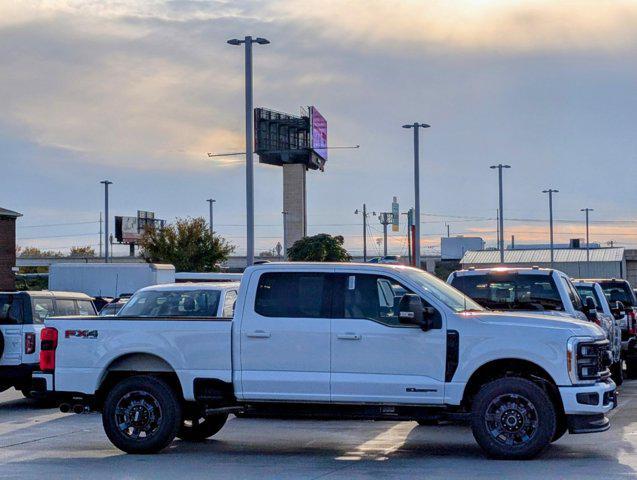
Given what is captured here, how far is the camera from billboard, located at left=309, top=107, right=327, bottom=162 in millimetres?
97812

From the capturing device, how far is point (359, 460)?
37.9 ft

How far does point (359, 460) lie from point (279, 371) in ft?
4.31

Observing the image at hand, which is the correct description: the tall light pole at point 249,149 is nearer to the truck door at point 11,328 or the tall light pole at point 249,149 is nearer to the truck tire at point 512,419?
the truck door at point 11,328

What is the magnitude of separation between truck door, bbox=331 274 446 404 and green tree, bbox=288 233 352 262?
5093cm

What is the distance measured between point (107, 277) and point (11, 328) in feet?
74.0

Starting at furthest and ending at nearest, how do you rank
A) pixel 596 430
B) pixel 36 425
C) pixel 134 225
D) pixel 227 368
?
pixel 134 225 < pixel 36 425 < pixel 227 368 < pixel 596 430

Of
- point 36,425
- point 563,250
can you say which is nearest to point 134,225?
point 563,250

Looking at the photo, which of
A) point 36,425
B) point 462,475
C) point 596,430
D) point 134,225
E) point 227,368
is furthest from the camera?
point 134,225

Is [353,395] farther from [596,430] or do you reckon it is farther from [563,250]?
[563,250]

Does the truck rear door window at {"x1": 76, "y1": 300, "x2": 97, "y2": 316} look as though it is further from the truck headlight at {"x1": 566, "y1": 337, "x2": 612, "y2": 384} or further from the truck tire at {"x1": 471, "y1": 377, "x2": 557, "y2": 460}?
the truck headlight at {"x1": 566, "y1": 337, "x2": 612, "y2": 384}

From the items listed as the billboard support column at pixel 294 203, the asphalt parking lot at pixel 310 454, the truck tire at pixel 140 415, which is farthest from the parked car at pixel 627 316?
the billboard support column at pixel 294 203

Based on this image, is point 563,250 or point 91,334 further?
point 563,250

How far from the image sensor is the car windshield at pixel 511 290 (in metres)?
15.3

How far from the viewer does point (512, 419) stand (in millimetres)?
11039
